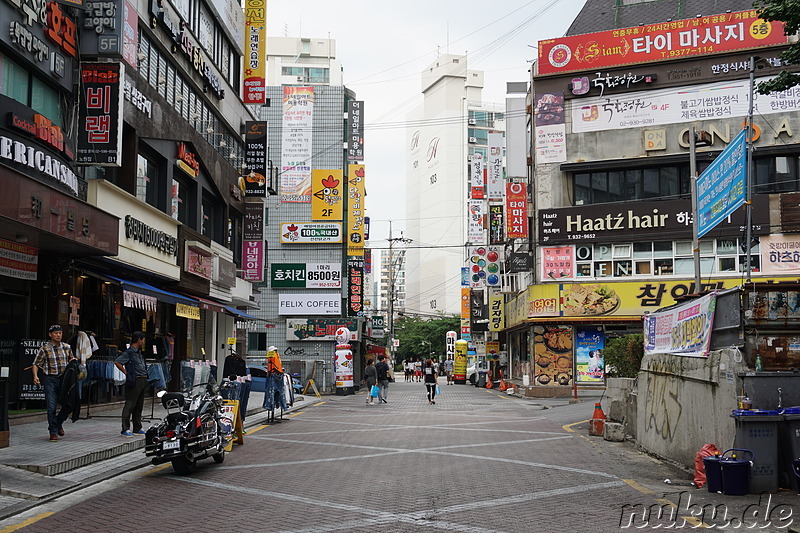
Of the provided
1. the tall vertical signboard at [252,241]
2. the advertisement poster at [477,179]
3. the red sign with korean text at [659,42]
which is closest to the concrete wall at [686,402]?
the tall vertical signboard at [252,241]

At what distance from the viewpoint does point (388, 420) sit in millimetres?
22078

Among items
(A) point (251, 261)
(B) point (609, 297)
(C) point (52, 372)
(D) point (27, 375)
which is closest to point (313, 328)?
(A) point (251, 261)

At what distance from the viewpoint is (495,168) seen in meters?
47.1

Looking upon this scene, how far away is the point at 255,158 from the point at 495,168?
18547 mm

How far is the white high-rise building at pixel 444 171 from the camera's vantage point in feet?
428

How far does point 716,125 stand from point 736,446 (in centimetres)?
2877

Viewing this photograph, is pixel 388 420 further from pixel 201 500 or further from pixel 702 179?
pixel 201 500

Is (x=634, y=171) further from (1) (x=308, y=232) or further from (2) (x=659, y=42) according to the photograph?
(1) (x=308, y=232)

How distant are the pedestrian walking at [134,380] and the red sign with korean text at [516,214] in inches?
1032

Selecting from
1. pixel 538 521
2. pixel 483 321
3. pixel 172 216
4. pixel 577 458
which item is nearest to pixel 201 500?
pixel 538 521

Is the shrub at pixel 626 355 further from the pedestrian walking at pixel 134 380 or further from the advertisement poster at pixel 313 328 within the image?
the advertisement poster at pixel 313 328

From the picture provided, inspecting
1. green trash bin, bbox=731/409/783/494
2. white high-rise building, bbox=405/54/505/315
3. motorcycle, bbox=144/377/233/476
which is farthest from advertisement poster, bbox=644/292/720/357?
white high-rise building, bbox=405/54/505/315

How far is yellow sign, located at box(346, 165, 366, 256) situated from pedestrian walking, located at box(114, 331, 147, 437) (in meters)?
35.3

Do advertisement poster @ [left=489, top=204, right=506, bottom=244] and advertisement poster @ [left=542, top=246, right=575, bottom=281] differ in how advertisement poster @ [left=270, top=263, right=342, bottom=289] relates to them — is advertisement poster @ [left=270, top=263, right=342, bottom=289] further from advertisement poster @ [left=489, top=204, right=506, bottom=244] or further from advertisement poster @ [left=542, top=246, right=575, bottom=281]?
advertisement poster @ [left=542, top=246, right=575, bottom=281]
